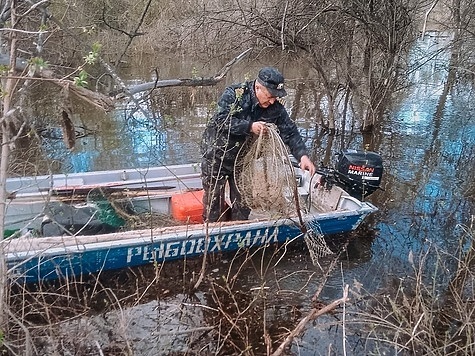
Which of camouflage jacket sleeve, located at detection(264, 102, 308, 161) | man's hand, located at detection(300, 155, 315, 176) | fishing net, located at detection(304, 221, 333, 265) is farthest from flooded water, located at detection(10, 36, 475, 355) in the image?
man's hand, located at detection(300, 155, 315, 176)

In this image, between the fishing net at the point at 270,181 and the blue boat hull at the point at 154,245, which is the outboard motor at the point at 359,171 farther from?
the fishing net at the point at 270,181

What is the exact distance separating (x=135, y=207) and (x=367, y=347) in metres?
3.06

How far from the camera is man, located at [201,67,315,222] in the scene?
4.91 meters

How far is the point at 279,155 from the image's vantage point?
4789 millimetres

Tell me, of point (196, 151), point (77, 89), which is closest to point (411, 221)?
point (196, 151)

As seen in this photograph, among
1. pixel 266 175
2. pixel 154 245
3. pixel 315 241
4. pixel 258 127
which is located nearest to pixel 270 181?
pixel 266 175

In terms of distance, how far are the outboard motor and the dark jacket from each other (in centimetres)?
69

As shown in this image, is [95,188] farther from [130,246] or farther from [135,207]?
[130,246]

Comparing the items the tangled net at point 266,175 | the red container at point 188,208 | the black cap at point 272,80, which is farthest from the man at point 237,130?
the red container at point 188,208

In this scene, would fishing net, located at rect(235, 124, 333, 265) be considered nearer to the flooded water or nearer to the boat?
the boat

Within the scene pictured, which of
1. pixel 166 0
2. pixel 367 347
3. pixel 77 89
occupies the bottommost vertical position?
pixel 367 347

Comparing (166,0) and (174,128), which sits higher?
(166,0)

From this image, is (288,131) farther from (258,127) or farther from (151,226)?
(151,226)

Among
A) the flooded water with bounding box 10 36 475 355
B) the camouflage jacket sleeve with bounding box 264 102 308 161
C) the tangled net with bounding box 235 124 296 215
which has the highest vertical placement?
the camouflage jacket sleeve with bounding box 264 102 308 161
